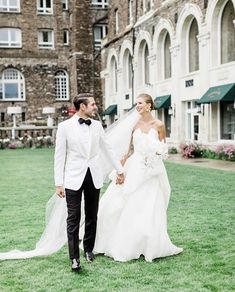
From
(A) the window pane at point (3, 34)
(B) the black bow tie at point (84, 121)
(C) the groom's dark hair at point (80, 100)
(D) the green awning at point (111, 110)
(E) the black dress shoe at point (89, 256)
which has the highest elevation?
(A) the window pane at point (3, 34)

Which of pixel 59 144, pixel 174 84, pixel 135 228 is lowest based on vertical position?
pixel 135 228

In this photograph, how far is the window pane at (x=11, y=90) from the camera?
147ft

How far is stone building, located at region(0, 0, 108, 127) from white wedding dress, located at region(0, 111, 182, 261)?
37.2 metres

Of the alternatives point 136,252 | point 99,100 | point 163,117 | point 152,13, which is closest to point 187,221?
point 136,252

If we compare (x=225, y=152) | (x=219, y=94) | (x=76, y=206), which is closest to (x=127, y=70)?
(x=219, y=94)

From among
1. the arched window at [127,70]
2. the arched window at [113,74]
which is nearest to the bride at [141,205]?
the arched window at [127,70]

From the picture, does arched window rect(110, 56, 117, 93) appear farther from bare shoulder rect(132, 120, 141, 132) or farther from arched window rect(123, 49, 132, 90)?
bare shoulder rect(132, 120, 141, 132)

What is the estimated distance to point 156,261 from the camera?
5.93m

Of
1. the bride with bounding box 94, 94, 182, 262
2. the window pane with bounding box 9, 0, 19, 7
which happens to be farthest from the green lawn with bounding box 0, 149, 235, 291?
the window pane with bounding box 9, 0, 19, 7

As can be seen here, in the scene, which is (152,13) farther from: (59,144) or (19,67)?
(59,144)

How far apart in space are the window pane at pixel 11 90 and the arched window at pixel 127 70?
1307 centimetres

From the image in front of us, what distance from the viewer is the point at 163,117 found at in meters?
30.0

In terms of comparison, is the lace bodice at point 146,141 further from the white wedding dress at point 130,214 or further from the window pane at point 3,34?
the window pane at point 3,34

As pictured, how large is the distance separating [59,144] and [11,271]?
1608 mm
